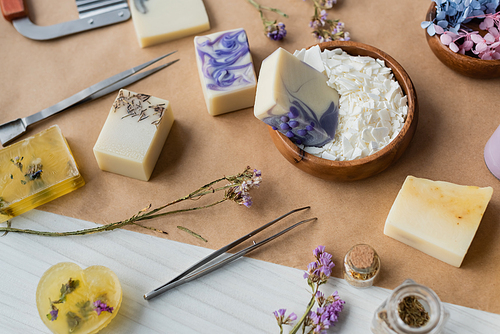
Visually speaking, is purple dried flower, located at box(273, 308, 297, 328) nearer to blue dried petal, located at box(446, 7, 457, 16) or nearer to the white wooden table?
the white wooden table

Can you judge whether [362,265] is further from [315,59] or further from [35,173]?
[35,173]

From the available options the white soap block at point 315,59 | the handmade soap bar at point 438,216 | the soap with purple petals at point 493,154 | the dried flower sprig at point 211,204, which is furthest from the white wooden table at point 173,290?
the white soap block at point 315,59

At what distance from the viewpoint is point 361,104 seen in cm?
118

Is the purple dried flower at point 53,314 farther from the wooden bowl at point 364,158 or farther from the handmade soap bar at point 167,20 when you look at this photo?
the handmade soap bar at point 167,20

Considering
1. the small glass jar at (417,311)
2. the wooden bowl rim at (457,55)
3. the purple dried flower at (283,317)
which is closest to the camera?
the small glass jar at (417,311)

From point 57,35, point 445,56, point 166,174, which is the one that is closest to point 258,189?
point 166,174

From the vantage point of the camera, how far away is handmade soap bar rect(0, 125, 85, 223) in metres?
1.20

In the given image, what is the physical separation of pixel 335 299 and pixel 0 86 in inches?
46.8

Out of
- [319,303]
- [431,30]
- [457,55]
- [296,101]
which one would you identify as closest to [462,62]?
[457,55]

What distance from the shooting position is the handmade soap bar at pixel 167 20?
1431 mm

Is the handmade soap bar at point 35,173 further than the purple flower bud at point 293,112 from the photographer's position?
Yes

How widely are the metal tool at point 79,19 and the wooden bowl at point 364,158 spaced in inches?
28.0

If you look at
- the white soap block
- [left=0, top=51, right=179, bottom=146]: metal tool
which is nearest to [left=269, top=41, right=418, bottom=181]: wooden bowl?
the white soap block

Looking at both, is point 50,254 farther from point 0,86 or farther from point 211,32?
point 211,32
